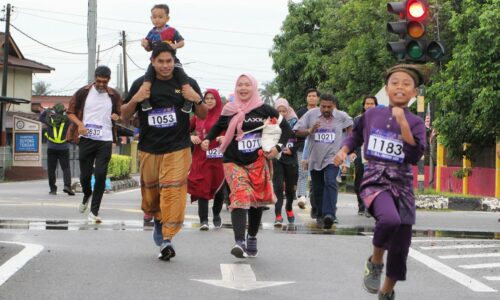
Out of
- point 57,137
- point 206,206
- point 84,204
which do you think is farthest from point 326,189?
point 57,137

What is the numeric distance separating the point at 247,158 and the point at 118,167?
1648 cm

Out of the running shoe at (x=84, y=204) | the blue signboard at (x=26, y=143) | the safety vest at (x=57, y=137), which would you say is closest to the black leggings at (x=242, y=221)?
the running shoe at (x=84, y=204)

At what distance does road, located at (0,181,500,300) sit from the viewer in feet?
22.9

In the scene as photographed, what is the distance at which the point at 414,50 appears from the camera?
12.5 meters

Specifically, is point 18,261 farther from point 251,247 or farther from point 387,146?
point 387,146

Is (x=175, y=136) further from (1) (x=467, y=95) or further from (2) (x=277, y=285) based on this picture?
(1) (x=467, y=95)

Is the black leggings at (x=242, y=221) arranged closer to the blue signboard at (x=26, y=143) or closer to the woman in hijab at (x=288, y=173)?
the woman in hijab at (x=288, y=173)

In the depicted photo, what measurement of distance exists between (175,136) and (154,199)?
631 mm

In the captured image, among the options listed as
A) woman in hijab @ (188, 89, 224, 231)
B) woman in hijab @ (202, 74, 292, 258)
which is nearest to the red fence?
woman in hijab @ (188, 89, 224, 231)

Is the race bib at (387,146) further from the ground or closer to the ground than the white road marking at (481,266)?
further from the ground

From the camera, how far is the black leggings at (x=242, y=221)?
885 cm

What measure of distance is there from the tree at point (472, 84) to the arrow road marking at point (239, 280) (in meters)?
20.0

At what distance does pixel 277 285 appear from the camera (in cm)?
732

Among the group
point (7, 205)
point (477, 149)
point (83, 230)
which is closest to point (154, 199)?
point (83, 230)
